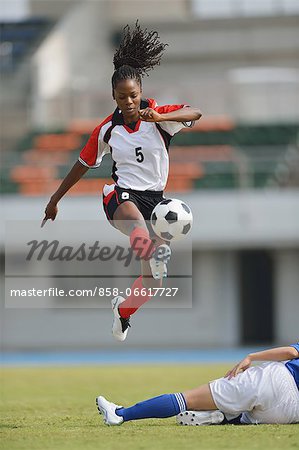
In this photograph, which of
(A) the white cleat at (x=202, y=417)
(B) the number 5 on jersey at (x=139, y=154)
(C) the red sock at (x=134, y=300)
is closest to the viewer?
(A) the white cleat at (x=202, y=417)

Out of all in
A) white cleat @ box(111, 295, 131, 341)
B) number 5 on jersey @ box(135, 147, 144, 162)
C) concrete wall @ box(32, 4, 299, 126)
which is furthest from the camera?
concrete wall @ box(32, 4, 299, 126)

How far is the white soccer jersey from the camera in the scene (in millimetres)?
7898

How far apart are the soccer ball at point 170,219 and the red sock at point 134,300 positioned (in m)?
0.47

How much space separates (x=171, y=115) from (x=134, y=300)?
1539 mm

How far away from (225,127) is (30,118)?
478 centimetres

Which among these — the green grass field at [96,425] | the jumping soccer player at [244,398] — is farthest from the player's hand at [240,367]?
the green grass field at [96,425]

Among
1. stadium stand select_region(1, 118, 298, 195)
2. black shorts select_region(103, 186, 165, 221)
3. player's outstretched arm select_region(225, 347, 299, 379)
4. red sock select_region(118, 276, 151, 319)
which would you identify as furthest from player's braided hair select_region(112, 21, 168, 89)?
stadium stand select_region(1, 118, 298, 195)

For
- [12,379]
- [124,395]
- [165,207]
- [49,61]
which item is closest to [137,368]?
[12,379]

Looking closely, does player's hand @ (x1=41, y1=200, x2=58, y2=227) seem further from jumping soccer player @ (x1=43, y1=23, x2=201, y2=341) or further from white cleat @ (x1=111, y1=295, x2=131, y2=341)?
white cleat @ (x1=111, y1=295, x2=131, y2=341)

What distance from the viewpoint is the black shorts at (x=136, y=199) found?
26.1 ft

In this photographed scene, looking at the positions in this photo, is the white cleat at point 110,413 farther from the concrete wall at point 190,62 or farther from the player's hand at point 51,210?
the concrete wall at point 190,62

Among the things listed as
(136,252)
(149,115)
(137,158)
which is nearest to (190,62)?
(137,158)

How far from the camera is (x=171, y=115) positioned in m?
7.52

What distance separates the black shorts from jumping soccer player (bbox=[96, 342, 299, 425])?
1.63 metres
